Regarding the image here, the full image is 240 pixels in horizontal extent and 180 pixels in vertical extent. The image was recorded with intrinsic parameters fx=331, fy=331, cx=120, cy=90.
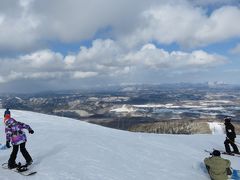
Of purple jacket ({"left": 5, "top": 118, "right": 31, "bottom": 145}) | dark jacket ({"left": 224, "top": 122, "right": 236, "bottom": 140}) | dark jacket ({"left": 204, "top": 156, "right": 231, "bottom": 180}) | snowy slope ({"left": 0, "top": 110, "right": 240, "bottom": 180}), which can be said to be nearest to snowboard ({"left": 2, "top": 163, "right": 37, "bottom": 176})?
snowy slope ({"left": 0, "top": 110, "right": 240, "bottom": 180})

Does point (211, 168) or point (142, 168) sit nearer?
point (211, 168)

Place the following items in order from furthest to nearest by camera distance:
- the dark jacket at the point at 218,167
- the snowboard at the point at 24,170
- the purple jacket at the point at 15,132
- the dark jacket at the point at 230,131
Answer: the dark jacket at the point at 230,131, the dark jacket at the point at 218,167, the purple jacket at the point at 15,132, the snowboard at the point at 24,170

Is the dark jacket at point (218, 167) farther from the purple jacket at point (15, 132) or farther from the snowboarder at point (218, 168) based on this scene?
the purple jacket at point (15, 132)

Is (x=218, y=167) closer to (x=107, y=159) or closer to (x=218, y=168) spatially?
(x=218, y=168)

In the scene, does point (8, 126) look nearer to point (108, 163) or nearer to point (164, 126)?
point (108, 163)

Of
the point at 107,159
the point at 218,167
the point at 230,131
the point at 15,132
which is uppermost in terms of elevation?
the point at 15,132

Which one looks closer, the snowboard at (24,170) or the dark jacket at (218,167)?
the snowboard at (24,170)

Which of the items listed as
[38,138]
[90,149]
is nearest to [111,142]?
[90,149]

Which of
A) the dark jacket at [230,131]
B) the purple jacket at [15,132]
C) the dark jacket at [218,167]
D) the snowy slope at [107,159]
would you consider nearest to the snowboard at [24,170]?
the snowy slope at [107,159]

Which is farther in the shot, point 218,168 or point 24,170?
point 218,168

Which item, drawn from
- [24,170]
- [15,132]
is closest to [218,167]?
[24,170]

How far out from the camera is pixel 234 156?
2039cm

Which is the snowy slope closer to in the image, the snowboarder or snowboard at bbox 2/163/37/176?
snowboard at bbox 2/163/37/176

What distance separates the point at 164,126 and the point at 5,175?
13037 cm
